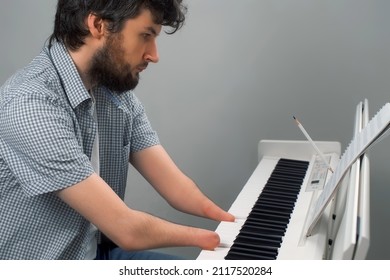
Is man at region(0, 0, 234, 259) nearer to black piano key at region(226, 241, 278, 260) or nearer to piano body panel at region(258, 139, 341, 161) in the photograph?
black piano key at region(226, 241, 278, 260)

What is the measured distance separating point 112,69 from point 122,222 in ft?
1.40

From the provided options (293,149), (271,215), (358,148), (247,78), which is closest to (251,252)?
(271,215)

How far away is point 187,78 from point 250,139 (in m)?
0.39

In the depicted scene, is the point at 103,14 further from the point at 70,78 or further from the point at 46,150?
the point at 46,150

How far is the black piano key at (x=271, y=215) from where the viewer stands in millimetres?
1521

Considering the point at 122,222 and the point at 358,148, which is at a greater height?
the point at 358,148

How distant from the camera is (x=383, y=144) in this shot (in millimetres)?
2494

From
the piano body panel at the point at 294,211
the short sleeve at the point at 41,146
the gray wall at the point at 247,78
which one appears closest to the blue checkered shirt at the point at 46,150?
the short sleeve at the point at 41,146

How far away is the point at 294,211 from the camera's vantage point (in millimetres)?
1787

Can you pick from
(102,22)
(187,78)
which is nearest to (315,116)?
(187,78)

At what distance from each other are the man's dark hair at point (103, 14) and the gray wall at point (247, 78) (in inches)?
34.0

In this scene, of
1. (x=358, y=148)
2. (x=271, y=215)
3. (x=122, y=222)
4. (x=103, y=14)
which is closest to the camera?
(x=358, y=148)

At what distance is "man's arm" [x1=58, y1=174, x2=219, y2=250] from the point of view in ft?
4.82

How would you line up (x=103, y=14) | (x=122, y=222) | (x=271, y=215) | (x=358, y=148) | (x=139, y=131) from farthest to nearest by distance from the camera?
1. (x=139, y=131)
2. (x=271, y=215)
3. (x=103, y=14)
4. (x=122, y=222)
5. (x=358, y=148)
